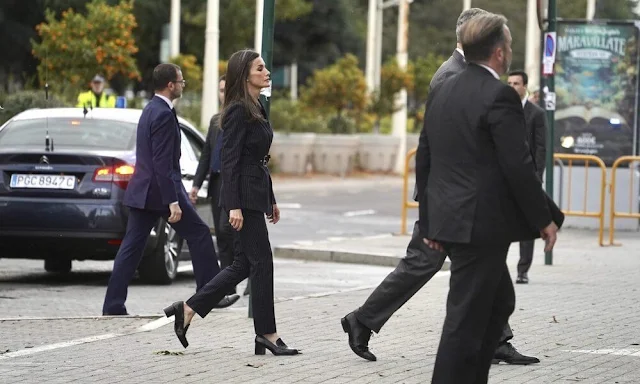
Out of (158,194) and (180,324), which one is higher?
(158,194)

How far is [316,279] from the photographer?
15039mm

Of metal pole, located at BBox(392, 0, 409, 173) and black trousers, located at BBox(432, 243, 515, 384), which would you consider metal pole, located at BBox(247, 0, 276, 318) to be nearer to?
black trousers, located at BBox(432, 243, 515, 384)

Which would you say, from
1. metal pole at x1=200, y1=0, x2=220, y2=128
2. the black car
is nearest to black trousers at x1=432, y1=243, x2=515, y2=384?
the black car

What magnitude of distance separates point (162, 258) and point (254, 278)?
4.92m

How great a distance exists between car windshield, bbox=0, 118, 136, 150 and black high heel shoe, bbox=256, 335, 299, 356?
4785 millimetres

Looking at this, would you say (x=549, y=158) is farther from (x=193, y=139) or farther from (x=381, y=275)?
(x=193, y=139)

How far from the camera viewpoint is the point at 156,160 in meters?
11.0

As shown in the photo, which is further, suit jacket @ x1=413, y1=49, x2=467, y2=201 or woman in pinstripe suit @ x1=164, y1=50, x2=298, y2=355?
woman in pinstripe suit @ x1=164, y1=50, x2=298, y2=355

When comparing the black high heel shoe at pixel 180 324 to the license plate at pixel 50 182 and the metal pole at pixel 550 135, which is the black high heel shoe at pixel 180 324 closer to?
the license plate at pixel 50 182

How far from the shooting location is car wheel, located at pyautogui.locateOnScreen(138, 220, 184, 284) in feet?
45.3

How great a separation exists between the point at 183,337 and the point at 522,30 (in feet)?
223

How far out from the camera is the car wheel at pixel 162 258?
543 inches

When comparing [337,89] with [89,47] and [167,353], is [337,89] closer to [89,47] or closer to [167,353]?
[89,47]

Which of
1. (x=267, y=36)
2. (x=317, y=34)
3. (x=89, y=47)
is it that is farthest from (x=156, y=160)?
(x=317, y=34)
